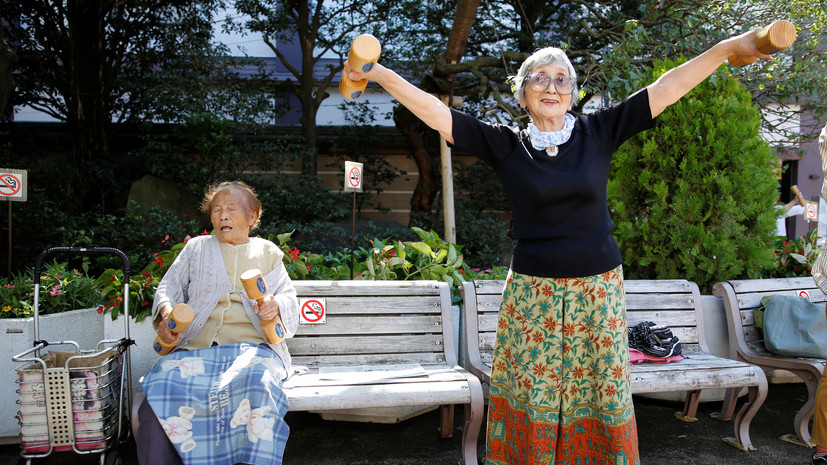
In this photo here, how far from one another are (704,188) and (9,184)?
15.5 ft

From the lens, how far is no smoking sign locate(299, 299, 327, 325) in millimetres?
3391

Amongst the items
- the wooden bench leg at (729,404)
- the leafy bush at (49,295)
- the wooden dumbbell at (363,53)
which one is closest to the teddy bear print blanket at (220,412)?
the leafy bush at (49,295)

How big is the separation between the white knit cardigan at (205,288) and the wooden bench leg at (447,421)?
1.04 m

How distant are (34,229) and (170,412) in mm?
6356

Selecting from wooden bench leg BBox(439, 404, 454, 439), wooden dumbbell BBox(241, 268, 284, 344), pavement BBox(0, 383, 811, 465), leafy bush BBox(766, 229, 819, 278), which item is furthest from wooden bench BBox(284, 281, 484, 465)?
leafy bush BBox(766, 229, 819, 278)

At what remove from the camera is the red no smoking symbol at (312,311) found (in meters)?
3.39

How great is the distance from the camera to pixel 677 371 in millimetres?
3205

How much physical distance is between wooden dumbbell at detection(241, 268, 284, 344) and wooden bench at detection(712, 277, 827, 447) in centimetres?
→ 300

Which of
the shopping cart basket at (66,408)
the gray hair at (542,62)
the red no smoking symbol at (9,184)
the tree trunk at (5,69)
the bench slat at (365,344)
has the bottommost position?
the shopping cart basket at (66,408)

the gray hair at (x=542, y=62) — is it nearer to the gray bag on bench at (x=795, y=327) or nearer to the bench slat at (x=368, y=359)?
the bench slat at (x=368, y=359)

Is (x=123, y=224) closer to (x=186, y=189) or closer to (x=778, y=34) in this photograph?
(x=186, y=189)

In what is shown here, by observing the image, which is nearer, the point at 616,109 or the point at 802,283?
the point at 616,109

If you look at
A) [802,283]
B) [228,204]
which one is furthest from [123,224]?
[802,283]

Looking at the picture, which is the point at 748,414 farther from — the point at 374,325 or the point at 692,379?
the point at 374,325
